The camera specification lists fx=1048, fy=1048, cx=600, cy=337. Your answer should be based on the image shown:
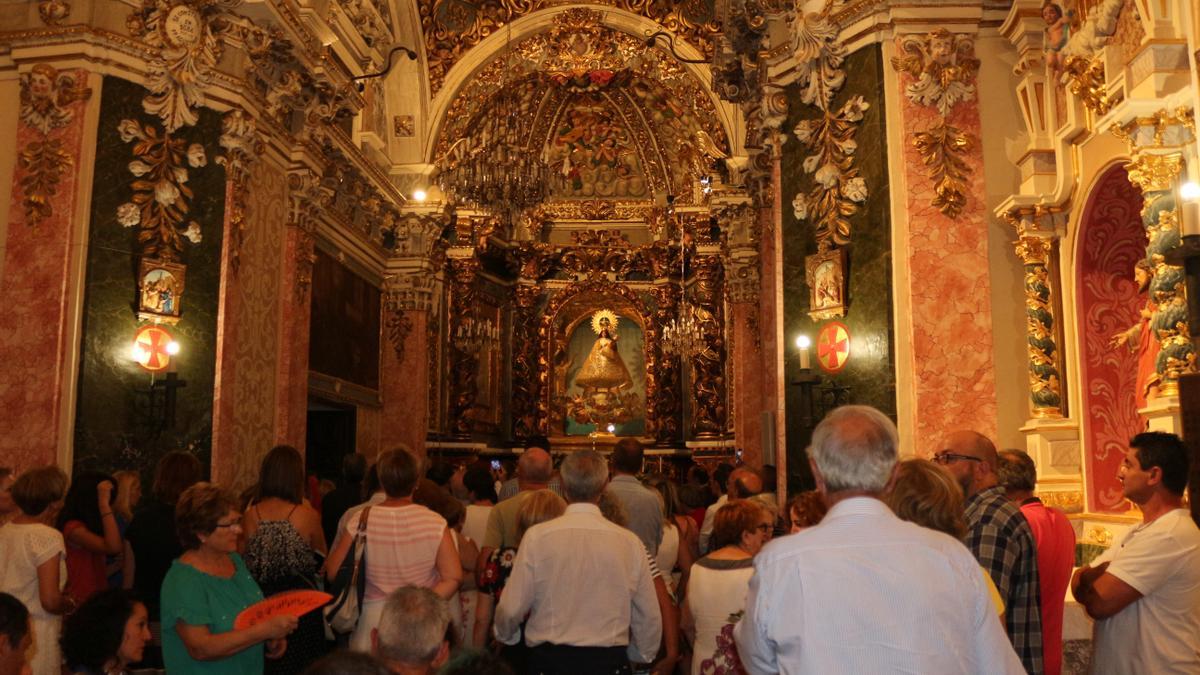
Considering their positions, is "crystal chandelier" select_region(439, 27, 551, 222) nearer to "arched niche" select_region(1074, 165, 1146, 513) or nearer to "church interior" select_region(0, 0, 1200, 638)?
"church interior" select_region(0, 0, 1200, 638)

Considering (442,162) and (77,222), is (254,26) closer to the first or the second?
(77,222)

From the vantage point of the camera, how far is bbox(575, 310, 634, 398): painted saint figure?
21.4 metres

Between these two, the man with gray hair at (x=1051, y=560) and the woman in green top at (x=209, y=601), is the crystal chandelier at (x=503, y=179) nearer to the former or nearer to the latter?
the woman in green top at (x=209, y=601)

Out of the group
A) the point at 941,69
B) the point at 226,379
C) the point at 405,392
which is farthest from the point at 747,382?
the point at 226,379

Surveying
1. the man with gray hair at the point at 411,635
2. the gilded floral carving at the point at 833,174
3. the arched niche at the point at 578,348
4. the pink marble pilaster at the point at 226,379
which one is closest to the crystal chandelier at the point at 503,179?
the pink marble pilaster at the point at 226,379

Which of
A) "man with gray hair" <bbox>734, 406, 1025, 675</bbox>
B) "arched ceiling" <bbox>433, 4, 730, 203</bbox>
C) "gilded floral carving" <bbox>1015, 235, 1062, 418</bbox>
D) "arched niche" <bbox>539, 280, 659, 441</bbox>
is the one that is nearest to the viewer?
"man with gray hair" <bbox>734, 406, 1025, 675</bbox>

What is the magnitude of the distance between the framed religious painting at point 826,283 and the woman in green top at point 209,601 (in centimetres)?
639

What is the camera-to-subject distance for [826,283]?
9.62 metres

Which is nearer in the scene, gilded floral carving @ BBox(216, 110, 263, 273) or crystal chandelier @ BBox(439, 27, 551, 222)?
gilded floral carving @ BBox(216, 110, 263, 273)

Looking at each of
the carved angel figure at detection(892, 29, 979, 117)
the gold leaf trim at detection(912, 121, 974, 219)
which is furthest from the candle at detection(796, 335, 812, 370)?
the carved angel figure at detection(892, 29, 979, 117)

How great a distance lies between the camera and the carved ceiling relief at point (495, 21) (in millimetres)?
18641

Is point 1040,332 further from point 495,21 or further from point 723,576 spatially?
point 495,21

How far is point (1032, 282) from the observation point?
327 inches

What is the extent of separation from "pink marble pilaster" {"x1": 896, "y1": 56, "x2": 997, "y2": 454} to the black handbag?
5.17 meters
